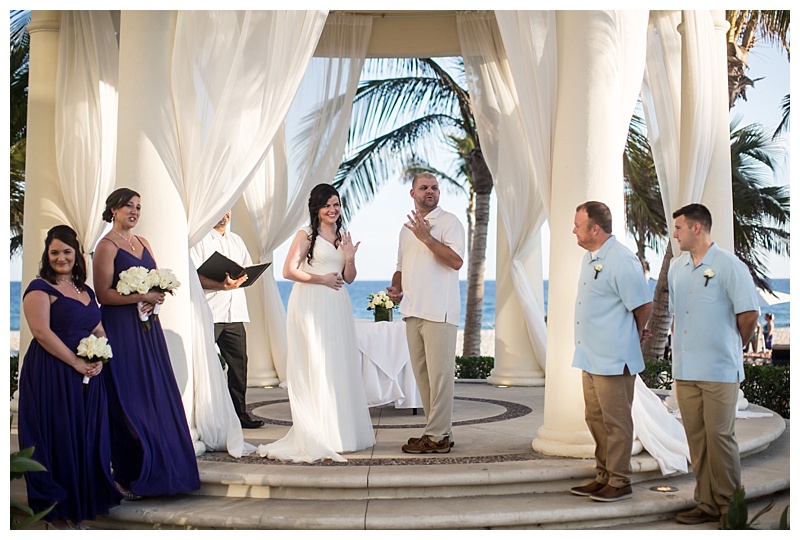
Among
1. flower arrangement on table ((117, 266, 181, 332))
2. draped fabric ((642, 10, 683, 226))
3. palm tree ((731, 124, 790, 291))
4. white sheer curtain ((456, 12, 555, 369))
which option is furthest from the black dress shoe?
palm tree ((731, 124, 790, 291))

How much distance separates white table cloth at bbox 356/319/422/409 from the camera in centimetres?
838

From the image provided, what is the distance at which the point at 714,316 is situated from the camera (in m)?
5.08

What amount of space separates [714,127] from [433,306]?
153 inches

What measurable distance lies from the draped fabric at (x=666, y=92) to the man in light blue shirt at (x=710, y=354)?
11.3 ft

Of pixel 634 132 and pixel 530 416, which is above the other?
pixel 634 132

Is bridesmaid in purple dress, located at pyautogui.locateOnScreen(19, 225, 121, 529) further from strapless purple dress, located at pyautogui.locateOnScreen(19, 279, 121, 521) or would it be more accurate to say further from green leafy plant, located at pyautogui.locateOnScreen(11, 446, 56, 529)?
green leafy plant, located at pyautogui.locateOnScreen(11, 446, 56, 529)

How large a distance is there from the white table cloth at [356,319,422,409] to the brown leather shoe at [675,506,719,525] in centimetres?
355

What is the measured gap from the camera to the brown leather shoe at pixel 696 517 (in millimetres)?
5184

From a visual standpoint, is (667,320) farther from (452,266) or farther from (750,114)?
(750,114)

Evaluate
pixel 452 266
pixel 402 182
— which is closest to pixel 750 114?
pixel 402 182

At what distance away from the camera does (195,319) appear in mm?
6355

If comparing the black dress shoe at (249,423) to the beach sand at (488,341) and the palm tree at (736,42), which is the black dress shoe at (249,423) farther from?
the beach sand at (488,341)

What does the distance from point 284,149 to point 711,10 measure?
4819 millimetres
